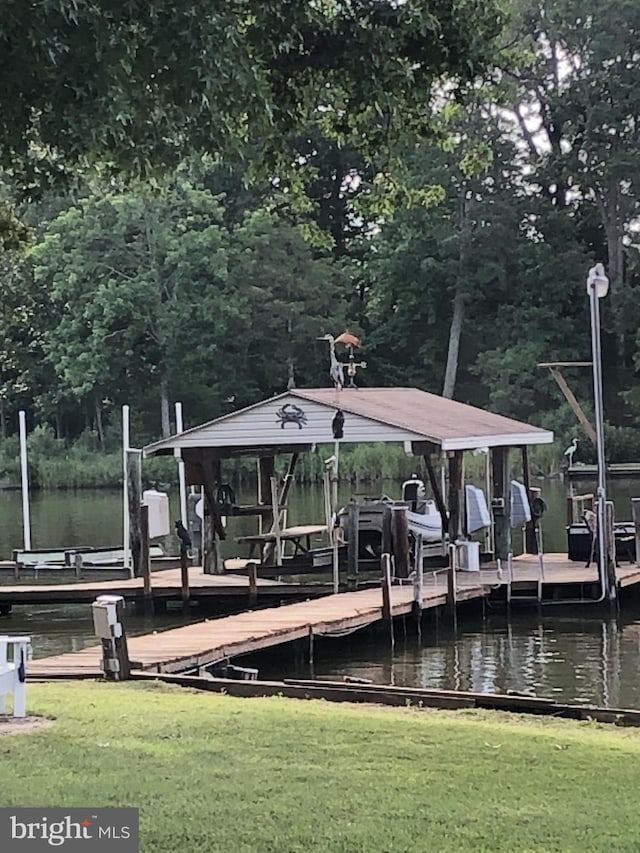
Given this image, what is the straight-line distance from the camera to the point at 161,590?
62.0ft

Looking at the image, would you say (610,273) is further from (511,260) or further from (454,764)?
(454,764)

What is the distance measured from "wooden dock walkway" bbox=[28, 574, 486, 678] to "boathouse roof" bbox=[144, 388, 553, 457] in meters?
2.06

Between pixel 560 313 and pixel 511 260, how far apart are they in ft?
8.73

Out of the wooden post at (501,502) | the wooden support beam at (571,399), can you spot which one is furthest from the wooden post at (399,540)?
the wooden support beam at (571,399)

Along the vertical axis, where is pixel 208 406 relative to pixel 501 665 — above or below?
above

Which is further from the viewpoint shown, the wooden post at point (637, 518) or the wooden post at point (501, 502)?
the wooden post at point (501, 502)

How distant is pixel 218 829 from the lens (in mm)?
5648

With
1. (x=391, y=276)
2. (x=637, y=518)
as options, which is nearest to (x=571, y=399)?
(x=637, y=518)

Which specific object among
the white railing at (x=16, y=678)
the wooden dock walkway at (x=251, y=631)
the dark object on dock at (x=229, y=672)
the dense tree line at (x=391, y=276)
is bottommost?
the dark object on dock at (x=229, y=672)

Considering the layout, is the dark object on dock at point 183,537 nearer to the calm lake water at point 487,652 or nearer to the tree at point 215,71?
the calm lake water at point 487,652

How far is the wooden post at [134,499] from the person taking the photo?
65.4ft

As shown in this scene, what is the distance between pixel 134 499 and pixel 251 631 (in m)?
6.81

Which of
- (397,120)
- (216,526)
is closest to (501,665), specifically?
(216,526)

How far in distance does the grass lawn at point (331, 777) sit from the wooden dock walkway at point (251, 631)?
287cm
